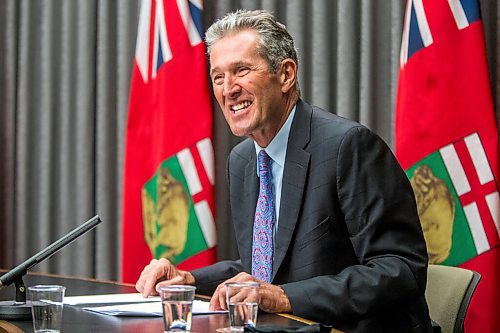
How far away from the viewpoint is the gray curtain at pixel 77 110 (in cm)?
410

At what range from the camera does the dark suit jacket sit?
2109mm

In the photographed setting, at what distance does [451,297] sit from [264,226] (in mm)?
606

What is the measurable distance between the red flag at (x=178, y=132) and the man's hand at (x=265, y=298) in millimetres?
1867

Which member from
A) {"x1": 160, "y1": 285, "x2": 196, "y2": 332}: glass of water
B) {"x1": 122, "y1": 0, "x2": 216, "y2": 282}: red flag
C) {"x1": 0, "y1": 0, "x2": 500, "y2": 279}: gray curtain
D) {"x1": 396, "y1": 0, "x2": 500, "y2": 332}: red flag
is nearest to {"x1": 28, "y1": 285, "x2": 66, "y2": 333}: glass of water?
{"x1": 160, "y1": 285, "x2": 196, "y2": 332}: glass of water

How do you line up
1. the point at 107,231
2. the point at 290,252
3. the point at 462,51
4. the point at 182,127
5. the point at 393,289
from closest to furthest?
the point at 393,289, the point at 290,252, the point at 462,51, the point at 182,127, the point at 107,231

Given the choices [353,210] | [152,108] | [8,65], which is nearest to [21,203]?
[8,65]

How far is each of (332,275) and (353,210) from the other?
7.1 inches

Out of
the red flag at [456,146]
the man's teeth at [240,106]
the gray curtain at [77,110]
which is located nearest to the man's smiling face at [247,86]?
the man's teeth at [240,106]

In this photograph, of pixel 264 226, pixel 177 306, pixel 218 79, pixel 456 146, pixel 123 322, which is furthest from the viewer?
pixel 456 146

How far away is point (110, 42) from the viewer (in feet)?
14.3

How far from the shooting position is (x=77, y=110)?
4391 millimetres

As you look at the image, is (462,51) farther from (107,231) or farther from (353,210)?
(107,231)

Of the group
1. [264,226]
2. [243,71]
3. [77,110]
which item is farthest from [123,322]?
[77,110]

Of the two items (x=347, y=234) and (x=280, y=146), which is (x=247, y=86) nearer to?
(x=280, y=146)
